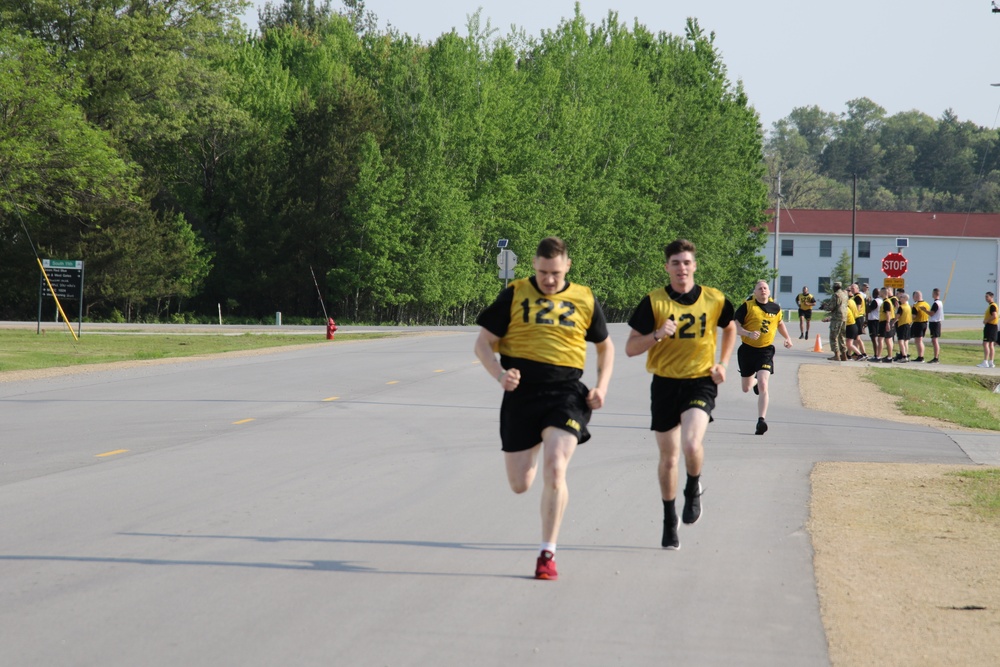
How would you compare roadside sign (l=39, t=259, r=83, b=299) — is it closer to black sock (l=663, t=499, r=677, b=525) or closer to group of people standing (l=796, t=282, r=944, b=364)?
group of people standing (l=796, t=282, r=944, b=364)

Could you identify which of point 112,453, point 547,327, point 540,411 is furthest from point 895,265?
point 540,411

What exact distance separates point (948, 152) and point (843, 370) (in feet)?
446

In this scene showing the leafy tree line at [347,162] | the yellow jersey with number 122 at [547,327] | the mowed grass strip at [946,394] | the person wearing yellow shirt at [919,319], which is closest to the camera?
the yellow jersey with number 122 at [547,327]

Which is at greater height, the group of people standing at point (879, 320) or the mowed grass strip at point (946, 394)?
the group of people standing at point (879, 320)

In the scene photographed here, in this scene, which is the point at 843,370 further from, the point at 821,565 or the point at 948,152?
the point at 948,152

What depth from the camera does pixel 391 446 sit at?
Answer: 39.3 ft

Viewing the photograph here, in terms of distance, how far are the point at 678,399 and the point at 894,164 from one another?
158 m

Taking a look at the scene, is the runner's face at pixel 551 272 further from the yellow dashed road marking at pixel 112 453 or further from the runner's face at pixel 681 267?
the yellow dashed road marking at pixel 112 453

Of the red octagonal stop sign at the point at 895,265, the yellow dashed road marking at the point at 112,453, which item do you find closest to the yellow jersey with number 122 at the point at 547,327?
the yellow dashed road marking at the point at 112,453

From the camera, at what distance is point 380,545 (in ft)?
23.7

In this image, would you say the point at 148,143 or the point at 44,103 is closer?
the point at 44,103

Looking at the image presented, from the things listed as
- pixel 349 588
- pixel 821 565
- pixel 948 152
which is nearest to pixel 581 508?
pixel 821 565

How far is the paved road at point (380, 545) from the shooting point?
516 centimetres

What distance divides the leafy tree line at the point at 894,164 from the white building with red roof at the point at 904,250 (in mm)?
34997
